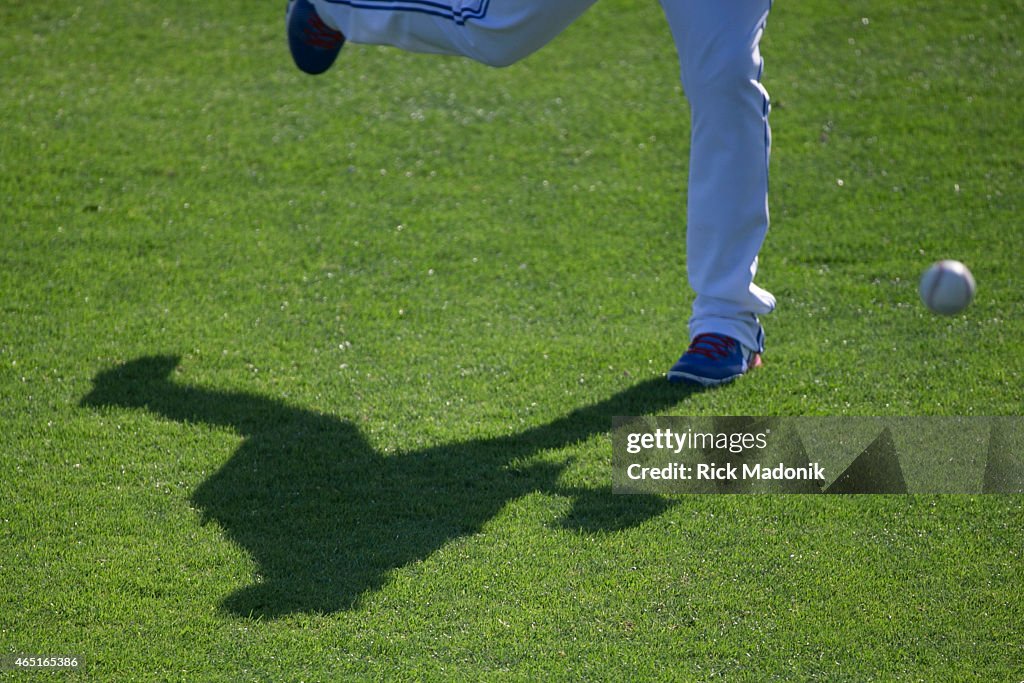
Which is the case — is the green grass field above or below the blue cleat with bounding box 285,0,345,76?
below

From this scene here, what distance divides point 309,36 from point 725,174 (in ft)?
6.63

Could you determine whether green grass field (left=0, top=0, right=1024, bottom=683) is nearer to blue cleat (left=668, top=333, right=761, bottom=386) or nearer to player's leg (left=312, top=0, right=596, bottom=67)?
blue cleat (left=668, top=333, right=761, bottom=386)

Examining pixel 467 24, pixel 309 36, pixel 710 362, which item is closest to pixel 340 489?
pixel 710 362

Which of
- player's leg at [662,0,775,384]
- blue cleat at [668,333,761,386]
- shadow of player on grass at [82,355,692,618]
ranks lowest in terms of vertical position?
shadow of player on grass at [82,355,692,618]

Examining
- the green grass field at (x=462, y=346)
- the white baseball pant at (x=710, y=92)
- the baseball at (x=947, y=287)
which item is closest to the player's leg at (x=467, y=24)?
the white baseball pant at (x=710, y=92)

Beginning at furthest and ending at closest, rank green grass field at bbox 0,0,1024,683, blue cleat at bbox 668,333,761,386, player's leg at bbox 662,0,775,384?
blue cleat at bbox 668,333,761,386 → player's leg at bbox 662,0,775,384 → green grass field at bbox 0,0,1024,683

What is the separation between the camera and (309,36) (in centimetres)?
546

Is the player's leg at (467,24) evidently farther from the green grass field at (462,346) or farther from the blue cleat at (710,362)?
the blue cleat at (710,362)

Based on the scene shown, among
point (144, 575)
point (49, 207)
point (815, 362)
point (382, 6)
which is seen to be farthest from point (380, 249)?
point (144, 575)

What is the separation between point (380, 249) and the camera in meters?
5.86

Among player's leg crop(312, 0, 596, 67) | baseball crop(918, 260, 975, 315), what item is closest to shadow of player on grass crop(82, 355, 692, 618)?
baseball crop(918, 260, 975, 315)

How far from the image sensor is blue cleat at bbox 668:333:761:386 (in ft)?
15.6

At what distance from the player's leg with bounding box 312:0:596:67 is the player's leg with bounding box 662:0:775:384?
47cm

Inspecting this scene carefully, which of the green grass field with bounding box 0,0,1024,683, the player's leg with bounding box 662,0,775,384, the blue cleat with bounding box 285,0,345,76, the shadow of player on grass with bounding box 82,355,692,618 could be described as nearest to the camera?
the green grass field with bounding box 0,0,1024,683
